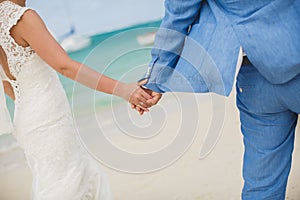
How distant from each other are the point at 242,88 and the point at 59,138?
51 centimetres

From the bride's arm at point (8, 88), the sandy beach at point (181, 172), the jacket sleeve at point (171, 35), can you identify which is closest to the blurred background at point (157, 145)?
the sandy beach at point (181, 172)

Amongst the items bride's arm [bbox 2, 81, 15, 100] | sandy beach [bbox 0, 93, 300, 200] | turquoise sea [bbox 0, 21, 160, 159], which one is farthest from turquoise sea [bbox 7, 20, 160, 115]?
bride's arm [bbox 2, 81, 15, 100]

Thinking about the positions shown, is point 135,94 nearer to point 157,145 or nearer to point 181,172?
point 181,172

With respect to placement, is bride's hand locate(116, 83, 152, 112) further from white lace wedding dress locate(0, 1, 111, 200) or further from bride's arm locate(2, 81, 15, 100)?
bride's arm locate(2, 81, 15, 100)

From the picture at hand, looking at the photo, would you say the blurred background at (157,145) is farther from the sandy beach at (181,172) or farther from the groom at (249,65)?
the groom at (249,65)

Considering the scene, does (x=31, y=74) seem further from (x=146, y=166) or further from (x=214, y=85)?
(x=146, y=166)

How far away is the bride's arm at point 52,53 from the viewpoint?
4.18 ft

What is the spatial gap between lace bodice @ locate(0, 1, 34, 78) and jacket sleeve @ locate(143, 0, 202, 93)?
0.33m

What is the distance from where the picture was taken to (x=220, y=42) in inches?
46.0

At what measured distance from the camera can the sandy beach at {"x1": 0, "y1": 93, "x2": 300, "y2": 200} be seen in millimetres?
1929

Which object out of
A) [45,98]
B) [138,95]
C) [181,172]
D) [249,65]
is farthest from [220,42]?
[181,172]

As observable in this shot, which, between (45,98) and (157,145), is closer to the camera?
(45,98)

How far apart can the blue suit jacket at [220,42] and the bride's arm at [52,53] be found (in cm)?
14

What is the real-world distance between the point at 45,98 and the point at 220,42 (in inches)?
19.9
